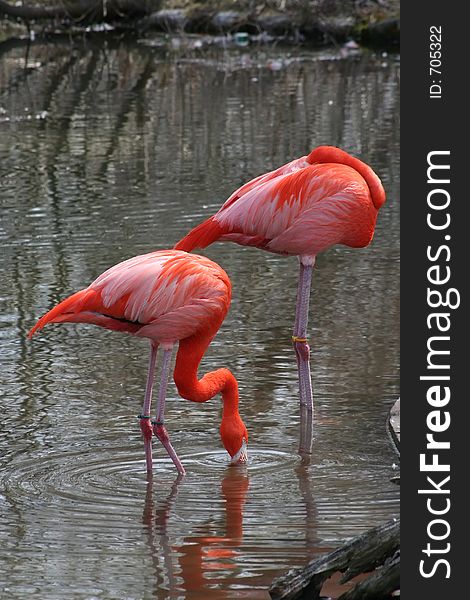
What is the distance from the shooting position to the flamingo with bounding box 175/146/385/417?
5.64m

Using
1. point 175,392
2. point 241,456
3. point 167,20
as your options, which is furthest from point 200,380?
point 167,20

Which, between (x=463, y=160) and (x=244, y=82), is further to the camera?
(x=244, y=82)

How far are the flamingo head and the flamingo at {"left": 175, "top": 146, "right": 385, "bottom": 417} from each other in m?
0.73

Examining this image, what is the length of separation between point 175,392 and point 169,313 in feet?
4.20

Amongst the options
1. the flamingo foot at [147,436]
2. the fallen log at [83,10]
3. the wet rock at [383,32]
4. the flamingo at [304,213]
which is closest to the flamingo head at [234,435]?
the flamingo foot at [147,436]

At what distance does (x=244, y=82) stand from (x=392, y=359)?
12800mm

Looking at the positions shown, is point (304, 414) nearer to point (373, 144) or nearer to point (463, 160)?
point (463, 160)

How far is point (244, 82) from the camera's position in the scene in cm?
1884

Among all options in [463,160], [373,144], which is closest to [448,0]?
[463,160]

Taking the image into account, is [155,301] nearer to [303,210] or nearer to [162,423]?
[162,423]

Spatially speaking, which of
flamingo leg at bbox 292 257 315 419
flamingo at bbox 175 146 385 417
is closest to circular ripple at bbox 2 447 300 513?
flamingo leg at bbox 292 257 315 419

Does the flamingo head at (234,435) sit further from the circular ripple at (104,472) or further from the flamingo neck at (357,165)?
the flamingo neck at (357,165)

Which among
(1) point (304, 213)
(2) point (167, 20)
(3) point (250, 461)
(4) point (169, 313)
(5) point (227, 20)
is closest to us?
(4) point (169, 313)

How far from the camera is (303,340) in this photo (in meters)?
5.84
